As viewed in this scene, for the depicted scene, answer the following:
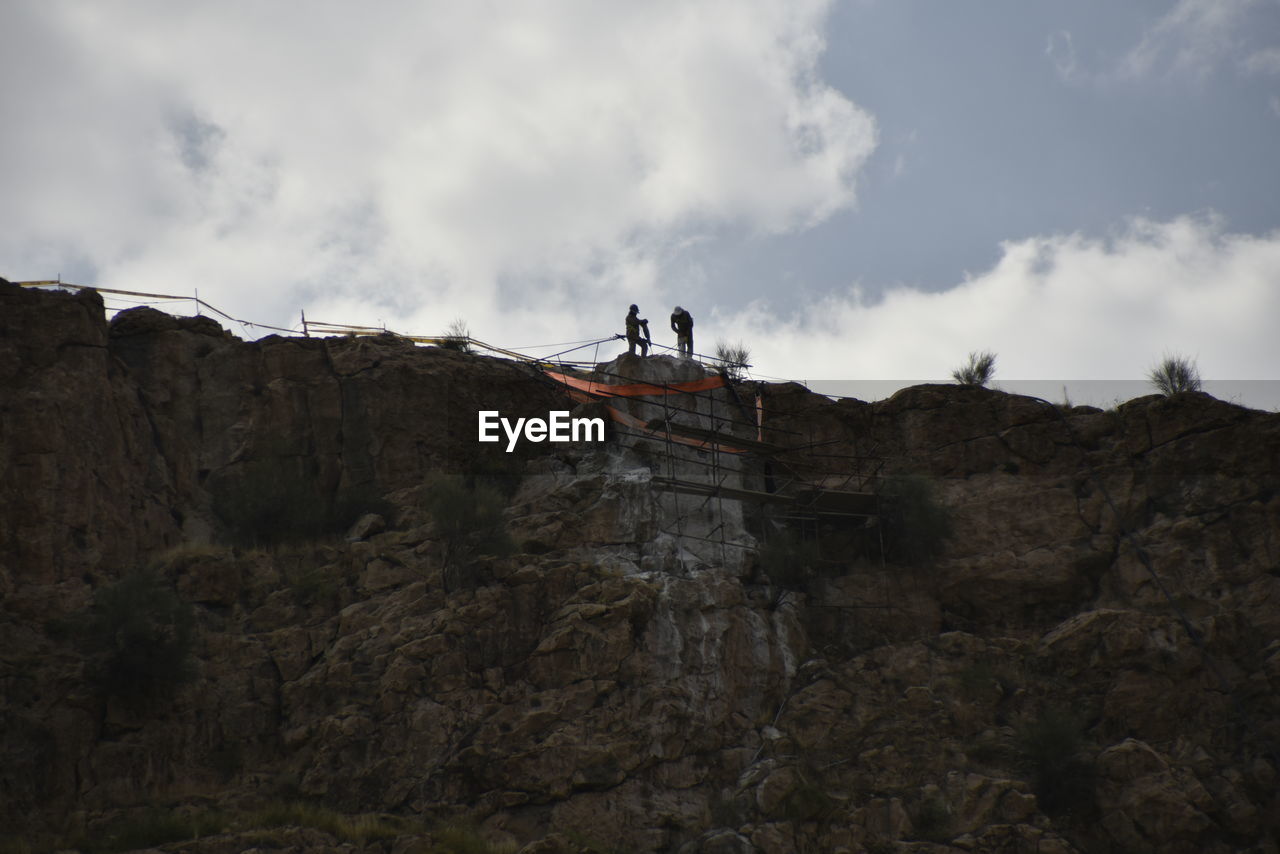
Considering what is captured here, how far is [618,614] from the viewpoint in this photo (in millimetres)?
17969

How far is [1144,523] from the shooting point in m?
21.2

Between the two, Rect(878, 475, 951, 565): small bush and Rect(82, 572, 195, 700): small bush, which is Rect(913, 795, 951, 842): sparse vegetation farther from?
Rect(82, 572, 195, 700): small bush

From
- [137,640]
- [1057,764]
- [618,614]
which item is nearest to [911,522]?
[1057,764]

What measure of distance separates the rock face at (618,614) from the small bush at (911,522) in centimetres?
23

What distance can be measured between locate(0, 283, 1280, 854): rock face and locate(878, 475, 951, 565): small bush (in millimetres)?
234

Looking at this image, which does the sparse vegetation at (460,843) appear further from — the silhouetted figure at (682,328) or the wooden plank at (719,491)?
the silhouetted figure at (682,328)

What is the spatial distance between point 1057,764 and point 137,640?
39.3ft

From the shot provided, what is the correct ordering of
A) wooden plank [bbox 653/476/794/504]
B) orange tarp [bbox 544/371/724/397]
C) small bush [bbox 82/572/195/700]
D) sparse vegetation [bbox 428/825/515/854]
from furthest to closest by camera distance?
orange tarp [bbox 544/371/724/397]
wooden plank [bbox 653/476/794/504]
small bush [bbox 82/572/195/700]
sparse vegetation [bbox 428/825/515/854]

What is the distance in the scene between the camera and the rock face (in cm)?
1612

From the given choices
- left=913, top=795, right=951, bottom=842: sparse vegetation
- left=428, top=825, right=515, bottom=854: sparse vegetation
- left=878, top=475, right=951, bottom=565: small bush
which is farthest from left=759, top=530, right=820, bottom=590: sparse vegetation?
left=428, top=825, right=515, bottom=854: sparse vegetation

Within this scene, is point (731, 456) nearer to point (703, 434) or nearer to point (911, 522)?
point (703, 434)

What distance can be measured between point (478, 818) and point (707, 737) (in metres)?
3.31

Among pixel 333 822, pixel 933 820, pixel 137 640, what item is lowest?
pixel 933 820

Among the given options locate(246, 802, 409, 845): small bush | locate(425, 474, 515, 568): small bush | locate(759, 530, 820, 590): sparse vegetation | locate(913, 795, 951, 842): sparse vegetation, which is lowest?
locate(913, 795, 951, 842): sparse vegetation
